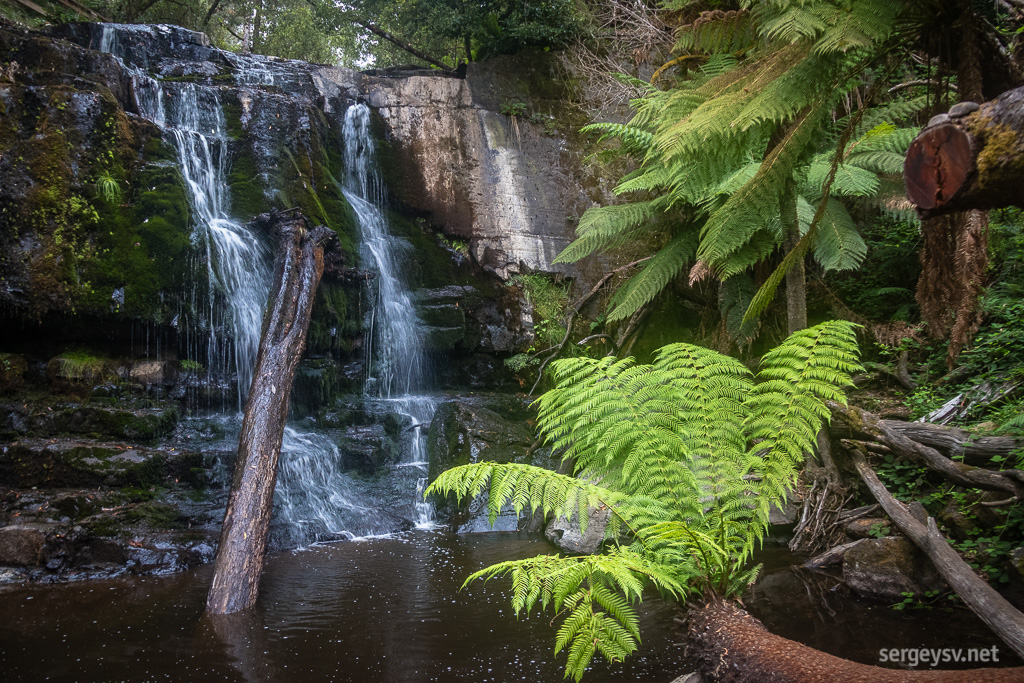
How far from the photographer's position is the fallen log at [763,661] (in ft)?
4.78

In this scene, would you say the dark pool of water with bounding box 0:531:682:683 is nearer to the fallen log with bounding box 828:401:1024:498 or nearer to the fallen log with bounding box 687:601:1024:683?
the fallen log with bounding box 687:601:1024:683

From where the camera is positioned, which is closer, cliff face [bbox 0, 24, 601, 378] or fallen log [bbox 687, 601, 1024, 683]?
fallen log [bbox 687, 601, 1024, 683]

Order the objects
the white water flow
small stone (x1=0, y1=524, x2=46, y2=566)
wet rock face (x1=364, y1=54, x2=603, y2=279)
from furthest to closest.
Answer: wet rock face (x1=364, y1=54, x2=603, y2=279) → the white water flow → small stone (x1=0, y1=524, x2=46, y2=566)

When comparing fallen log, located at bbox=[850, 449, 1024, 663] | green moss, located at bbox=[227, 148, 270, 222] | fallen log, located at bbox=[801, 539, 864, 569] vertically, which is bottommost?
fallen log, located at bbox=[801, 539, 864, 569]

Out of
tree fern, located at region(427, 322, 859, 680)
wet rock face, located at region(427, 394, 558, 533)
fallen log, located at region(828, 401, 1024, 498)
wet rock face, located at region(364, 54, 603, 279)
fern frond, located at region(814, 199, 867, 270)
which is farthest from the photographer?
wet rock face, located at region(364, 54, 603, 279)

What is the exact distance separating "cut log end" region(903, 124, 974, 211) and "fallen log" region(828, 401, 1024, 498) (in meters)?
2.23

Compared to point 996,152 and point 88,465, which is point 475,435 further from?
point 996,152

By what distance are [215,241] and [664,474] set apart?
6.18m

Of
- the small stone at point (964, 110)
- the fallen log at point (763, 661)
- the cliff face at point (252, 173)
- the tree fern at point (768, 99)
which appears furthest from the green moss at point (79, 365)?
the small stone at point (964, 110)

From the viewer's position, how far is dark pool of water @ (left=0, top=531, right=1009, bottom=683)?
273cm

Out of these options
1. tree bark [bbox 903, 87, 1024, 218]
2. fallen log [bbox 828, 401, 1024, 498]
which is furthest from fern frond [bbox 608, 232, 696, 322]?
tree bark [bbox 903, 87, 1024, 218]

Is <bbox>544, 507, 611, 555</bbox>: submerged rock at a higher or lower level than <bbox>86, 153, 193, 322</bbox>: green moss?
lower

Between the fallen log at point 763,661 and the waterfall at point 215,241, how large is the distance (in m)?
5.95

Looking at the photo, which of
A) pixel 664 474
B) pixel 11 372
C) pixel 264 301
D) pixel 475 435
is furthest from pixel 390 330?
pixel 664 474
